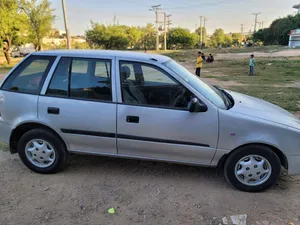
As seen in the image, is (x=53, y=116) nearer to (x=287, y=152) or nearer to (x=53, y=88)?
(x=53, y=88)

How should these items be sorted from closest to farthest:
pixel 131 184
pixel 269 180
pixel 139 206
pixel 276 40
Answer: pixel 139 206
pixel 269 180
pixel 131 184
pixel 276 40

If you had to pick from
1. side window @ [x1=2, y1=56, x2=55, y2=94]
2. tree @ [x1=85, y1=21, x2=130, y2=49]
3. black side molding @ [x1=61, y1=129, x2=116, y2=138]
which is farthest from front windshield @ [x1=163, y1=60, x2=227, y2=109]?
tree @ [x1=85, y1=21, x2=130, y2=49]

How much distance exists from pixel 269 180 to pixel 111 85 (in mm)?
2271

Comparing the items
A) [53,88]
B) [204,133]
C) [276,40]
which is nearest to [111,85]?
[53,88]

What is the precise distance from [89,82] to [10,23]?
24312 millimetres

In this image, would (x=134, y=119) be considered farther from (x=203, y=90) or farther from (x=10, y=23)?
(x=10, y=23)

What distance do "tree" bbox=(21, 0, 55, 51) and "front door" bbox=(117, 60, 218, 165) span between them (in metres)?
29.2

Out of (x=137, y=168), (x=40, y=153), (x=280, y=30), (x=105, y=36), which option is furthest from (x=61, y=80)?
(x=280, y=30)

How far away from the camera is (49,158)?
3684 mm

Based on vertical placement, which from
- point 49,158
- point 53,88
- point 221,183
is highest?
point 53,88

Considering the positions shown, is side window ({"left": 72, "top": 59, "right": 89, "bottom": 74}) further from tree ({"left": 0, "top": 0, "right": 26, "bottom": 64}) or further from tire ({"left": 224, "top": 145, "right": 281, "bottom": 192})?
tree ({"left": 0, "top": 0, "right": 26, "bottom": 64})

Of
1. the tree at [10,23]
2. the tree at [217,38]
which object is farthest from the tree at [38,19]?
the tree at [217,38]

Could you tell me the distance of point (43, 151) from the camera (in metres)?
3.65

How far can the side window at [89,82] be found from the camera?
11.3 feet
